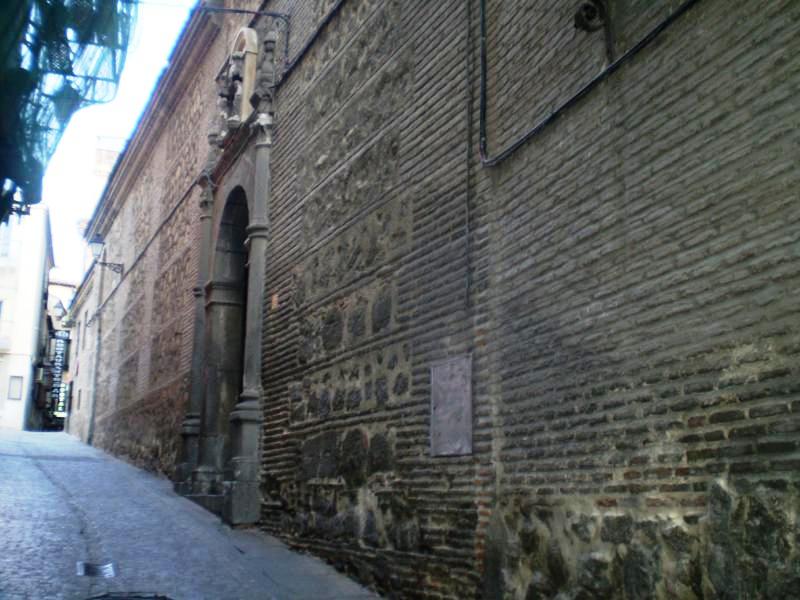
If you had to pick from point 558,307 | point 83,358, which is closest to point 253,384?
point 558,307

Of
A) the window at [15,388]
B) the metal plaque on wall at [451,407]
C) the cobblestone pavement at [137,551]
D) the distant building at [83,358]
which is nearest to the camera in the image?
the metal plaque on wall at [451,407]

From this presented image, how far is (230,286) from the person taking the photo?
38.0ft

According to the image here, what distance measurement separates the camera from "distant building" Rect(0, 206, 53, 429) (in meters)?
33.8

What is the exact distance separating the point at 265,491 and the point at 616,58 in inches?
222

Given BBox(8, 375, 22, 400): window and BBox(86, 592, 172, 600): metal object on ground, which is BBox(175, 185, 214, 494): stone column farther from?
BBox(8, 375, 22, 400): window

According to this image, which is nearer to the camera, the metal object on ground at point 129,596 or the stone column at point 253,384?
the metal object on ground at point 129,596

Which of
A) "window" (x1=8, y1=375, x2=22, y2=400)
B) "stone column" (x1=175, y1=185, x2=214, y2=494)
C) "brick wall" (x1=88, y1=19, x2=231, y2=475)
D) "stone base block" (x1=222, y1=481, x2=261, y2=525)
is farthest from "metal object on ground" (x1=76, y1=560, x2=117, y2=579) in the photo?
"window" (x1=8, y1=375, x2=22, y2=400)

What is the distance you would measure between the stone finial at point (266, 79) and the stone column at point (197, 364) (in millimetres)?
2202

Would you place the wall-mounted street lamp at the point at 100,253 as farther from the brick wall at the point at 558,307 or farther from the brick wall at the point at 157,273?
the brick wall at the point at 558,307

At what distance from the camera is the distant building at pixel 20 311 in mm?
33844

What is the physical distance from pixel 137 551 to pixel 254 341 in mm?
2678

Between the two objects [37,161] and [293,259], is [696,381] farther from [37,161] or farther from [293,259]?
[293,259]

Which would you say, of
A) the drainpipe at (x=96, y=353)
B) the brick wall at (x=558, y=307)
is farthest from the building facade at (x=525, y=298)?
the drainpipe at (x=96, y=353)

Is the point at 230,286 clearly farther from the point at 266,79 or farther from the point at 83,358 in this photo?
the point at 83,358
